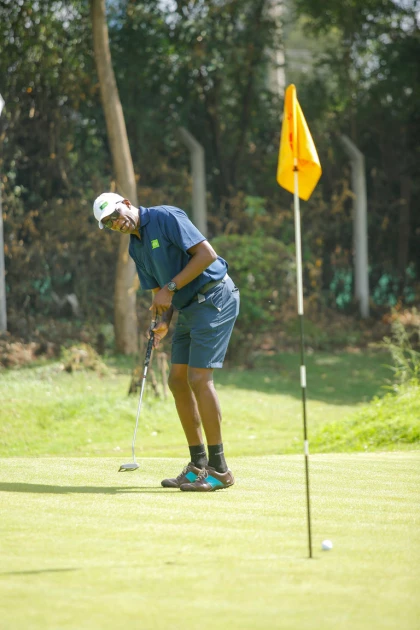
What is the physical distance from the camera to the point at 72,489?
21.1 feet

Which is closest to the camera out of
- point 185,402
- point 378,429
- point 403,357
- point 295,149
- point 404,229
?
point 295,149

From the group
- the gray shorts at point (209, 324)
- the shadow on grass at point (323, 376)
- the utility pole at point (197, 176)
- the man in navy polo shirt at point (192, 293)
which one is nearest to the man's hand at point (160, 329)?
the man in navy polo shirt at point (192, 293)

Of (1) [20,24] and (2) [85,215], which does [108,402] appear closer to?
(2) [85,215]

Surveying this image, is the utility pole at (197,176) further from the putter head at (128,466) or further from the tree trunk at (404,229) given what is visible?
the putter head at (128,466)

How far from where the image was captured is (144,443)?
11398 mm

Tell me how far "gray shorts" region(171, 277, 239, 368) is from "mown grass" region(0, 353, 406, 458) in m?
3.63

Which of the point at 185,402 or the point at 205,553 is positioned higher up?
the point at 185,402

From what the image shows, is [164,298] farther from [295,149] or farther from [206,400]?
[295,149]

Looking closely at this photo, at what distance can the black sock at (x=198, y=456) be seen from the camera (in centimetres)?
689

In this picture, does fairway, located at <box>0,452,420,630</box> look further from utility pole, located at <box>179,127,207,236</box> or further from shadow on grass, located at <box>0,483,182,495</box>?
utility pole, located at <box>179,127,207,236</box>

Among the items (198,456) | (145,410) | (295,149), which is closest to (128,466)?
(198,456)

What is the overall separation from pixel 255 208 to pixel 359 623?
52.2 ft

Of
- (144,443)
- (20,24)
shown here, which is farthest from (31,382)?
(20,24)

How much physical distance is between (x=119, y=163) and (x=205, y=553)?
478 inches
